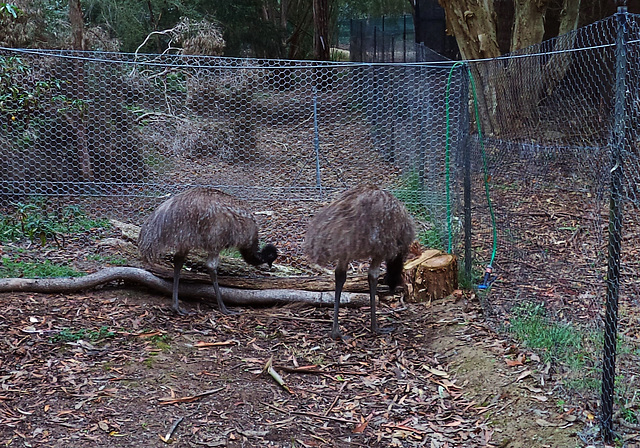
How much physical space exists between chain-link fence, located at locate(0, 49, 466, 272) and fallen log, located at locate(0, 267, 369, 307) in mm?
1327

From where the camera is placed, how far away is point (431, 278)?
5.50 m

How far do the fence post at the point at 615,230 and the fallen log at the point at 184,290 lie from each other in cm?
243

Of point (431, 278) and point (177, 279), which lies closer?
point (177, 279)

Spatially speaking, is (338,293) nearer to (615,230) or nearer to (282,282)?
(282,282)

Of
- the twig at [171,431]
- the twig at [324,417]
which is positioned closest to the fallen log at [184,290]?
the twig at [324,417]

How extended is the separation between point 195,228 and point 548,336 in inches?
103

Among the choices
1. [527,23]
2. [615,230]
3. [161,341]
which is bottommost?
[161,341]

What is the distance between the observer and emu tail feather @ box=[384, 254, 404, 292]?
5.08m

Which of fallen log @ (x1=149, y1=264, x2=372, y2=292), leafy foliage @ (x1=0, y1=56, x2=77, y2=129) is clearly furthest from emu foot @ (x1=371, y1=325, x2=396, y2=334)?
leafy foliage @ (x1=0, y1=56, x2=77, y2=129)

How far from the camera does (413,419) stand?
3.91 metres

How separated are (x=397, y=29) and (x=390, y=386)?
1824 centimetres

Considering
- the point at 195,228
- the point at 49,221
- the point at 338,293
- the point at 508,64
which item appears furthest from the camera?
the point at 49,221

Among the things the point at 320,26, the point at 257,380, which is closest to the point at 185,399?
the point at 257,380

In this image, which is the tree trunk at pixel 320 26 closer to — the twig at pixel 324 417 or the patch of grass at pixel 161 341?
the patch of grass at pixel 161 341
